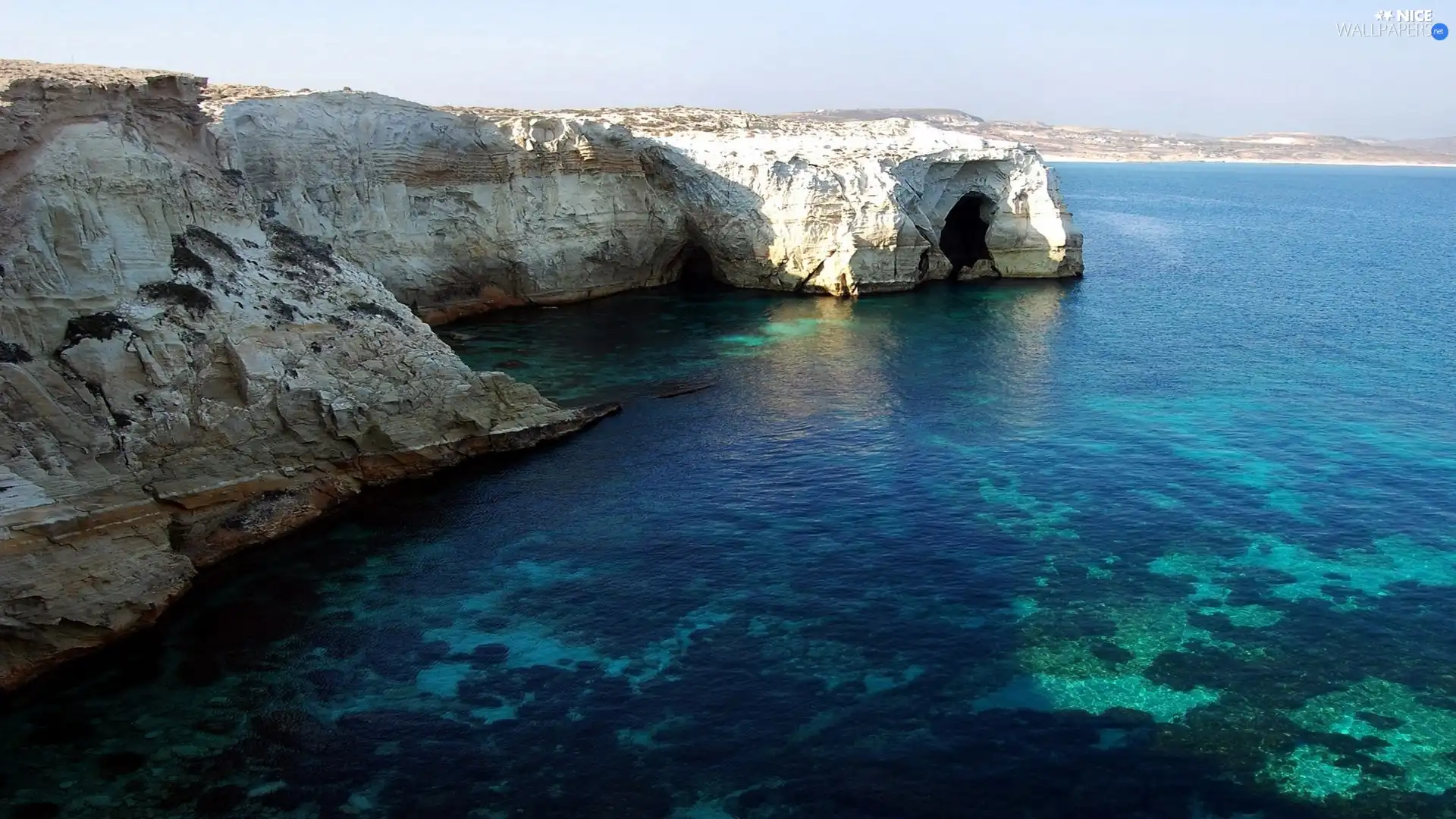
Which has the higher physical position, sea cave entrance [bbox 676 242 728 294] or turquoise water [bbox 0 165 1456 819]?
sea cave entrance [bbox 676 242 728 294]

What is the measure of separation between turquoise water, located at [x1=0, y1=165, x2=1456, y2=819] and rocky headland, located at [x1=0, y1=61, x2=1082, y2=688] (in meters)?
2.13

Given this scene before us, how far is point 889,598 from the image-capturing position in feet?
102

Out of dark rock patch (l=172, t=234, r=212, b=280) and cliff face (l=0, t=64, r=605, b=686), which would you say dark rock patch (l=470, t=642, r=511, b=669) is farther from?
dark rock patch (l=172, t=234, r=212, b=280)

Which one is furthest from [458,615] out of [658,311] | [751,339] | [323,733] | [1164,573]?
[658,311]

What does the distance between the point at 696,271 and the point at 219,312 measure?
5444 cm

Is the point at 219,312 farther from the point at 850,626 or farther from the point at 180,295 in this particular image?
the point at 850,626


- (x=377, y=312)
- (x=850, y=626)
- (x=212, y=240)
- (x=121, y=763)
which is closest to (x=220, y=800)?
(x=121, y=763)

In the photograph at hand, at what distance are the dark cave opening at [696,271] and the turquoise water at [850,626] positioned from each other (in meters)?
30.0

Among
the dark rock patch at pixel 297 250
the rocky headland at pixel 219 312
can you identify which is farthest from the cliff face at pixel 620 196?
the dark rock patch at pixel 297 250

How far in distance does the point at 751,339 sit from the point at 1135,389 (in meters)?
23.9

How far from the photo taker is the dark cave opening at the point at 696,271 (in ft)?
276

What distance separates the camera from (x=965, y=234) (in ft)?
307

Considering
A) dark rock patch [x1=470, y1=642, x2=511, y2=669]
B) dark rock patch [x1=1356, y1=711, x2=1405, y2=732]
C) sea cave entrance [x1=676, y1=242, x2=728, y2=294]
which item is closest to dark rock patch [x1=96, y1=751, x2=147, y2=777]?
dark rock patch [x1=470, y1=642, x2=511, y2=669]

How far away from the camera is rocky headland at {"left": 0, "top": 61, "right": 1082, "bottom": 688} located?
29.4 m
